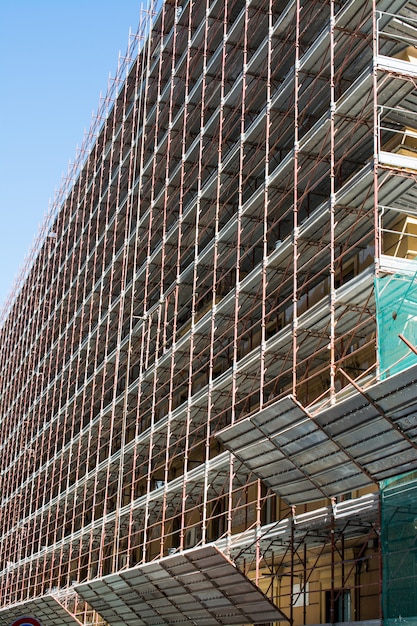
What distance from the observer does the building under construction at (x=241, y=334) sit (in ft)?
55.1

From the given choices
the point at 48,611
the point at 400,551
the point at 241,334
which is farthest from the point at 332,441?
the point at 48,611

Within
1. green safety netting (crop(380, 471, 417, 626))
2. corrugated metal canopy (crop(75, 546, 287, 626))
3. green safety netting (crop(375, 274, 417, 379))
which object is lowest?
green safety netting (crop(380, 471, 417, 626))

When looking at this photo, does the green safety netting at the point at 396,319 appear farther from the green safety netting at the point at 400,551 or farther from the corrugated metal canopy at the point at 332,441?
the green safety netting at the point at 400,551

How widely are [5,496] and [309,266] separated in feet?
120

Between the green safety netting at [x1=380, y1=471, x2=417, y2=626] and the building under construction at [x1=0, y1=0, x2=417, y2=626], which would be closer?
the green safety netting at [x1=380, y1=471, x2=417, y2=626]

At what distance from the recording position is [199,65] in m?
32.4

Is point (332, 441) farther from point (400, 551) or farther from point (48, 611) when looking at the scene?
point (48, 611)

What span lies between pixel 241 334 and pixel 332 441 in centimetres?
850

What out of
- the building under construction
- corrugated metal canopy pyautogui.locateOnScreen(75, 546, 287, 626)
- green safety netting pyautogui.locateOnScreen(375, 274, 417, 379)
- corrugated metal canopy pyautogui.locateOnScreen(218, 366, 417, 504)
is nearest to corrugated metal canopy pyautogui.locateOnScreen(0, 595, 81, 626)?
the building under construction

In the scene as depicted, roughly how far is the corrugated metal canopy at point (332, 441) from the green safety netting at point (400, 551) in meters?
0.37

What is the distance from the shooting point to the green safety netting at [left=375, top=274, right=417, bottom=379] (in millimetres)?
15539

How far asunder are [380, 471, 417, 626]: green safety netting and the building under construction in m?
0.04

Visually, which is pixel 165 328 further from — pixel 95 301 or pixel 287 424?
pixel 287 424

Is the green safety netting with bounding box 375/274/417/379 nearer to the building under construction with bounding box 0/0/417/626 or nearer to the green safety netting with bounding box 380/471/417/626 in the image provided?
the building under construction with bounding box 0/0/417/626
